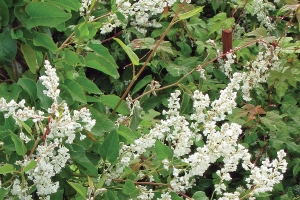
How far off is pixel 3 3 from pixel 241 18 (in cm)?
201

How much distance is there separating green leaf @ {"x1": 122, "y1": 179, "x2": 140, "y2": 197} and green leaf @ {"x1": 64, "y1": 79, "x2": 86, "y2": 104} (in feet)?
0.84

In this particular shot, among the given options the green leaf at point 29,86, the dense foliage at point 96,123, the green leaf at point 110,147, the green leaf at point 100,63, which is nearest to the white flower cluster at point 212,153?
the dense foliage at point 96,123

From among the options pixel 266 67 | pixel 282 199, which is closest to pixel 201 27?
pixel 266 67

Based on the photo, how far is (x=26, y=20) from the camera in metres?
1.28

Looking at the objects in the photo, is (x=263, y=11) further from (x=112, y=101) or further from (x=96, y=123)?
(x=96, y=123)

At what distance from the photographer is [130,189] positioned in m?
1.37

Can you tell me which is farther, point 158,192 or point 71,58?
point 158,192

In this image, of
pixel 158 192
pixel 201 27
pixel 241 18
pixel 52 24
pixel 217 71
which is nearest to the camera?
pixel 52 24

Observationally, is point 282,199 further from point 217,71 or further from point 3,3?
point 3,3

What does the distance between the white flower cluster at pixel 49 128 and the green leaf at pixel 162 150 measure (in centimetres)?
25

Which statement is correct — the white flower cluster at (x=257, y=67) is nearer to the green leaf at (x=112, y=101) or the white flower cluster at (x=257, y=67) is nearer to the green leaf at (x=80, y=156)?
the green leaf at (x=112, y=101)

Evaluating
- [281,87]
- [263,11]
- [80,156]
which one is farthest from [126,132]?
[263,11]

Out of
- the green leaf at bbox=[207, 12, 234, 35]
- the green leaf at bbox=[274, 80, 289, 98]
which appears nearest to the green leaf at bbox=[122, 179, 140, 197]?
the green leaf at bbox=[274, 80, 289, 98]

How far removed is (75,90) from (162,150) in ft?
0.94
